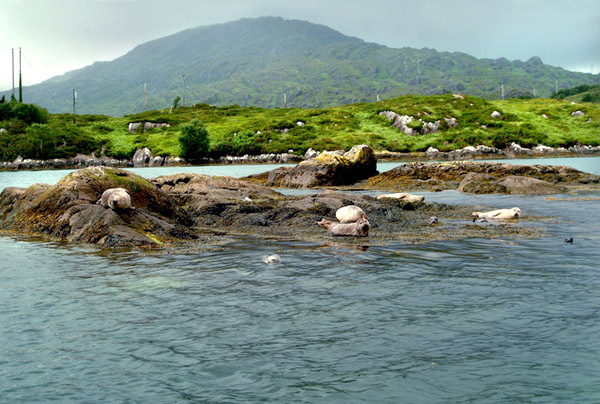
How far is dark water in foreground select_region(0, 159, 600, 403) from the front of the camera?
657cm

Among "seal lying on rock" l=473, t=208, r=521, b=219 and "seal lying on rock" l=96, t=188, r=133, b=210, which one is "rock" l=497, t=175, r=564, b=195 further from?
"seal lying on rock" l=96, t=188, r=133, b=210

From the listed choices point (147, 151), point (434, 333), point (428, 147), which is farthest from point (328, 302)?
point (147, 151)

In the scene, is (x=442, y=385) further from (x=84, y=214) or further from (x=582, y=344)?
(x=84, y=214)

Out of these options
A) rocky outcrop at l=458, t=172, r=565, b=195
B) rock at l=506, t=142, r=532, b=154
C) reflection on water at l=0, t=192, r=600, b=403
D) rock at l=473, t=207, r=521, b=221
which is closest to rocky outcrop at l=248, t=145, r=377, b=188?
rocky outcrop at l=458, t=172, r=565, b=195

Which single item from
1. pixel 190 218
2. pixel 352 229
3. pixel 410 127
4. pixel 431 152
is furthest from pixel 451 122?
pixel 352 229

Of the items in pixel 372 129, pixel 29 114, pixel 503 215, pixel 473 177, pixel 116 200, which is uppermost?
pixel 29 114

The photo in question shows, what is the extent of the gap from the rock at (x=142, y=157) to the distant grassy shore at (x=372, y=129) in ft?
6.66

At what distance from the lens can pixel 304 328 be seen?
8680 mm

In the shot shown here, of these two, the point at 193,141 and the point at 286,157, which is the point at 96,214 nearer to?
the point at 286,157

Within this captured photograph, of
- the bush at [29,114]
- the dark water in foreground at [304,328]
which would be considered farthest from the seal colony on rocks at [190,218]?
the bush at [29,114]

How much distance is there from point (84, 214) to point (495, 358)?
15.0 m

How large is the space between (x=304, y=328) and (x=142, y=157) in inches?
4232

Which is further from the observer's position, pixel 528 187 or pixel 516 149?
pixel 516 149

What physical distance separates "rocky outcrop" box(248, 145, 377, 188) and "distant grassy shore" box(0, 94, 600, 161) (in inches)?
2079
